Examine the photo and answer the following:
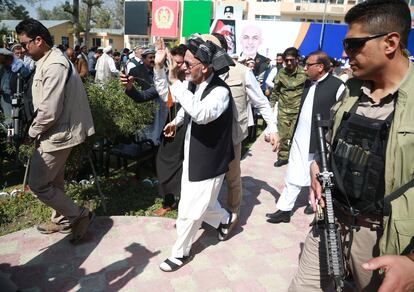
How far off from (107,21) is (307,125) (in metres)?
61.4

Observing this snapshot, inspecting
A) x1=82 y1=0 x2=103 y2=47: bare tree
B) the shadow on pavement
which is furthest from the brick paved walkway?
x1=82 y1=0 x2=103 y2=47: bare tree

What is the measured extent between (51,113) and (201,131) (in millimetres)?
1228

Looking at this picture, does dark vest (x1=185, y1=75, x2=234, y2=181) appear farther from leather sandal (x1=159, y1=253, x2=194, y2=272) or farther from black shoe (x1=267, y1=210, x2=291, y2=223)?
black shoe (x1=267, y1=210, x2=291, y2=223)

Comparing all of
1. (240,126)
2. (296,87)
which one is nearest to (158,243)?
(240,126)

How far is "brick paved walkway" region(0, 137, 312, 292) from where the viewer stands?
2703 millimetres

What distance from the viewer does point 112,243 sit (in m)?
3.22

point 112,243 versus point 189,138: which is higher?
point 189,138

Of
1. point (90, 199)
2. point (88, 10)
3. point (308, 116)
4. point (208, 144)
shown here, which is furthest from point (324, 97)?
point (88, 10)

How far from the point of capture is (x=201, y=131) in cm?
258

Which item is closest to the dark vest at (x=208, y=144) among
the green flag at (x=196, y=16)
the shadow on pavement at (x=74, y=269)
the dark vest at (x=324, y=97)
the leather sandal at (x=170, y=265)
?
the leather sandal at (x=170, y=265)

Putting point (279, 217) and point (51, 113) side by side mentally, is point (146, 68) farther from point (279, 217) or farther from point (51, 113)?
point (279, 217)

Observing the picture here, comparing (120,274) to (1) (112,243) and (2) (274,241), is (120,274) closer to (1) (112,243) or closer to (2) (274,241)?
(1) (112,243)

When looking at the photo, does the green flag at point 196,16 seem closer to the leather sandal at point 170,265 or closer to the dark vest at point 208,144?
the dark vest at point 208,144

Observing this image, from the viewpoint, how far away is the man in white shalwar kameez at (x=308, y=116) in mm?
3615
